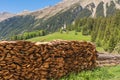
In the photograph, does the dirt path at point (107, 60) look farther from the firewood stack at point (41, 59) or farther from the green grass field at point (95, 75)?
the firewood stack at point (41, 59)

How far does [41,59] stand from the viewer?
20.8 meters

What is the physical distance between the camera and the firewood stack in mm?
19125

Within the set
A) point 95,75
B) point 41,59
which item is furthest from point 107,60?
point 41,59

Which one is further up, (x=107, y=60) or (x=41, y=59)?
(x=41, y=59)

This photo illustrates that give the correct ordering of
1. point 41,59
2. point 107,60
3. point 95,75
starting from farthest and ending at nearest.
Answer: point 107,60 → point 95,75 → point 41,59

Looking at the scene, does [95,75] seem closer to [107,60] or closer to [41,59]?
[41,59]

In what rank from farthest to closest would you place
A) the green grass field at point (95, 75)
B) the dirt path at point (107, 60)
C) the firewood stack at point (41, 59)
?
the dirt path at point (107, 60) → the green grass field at point (95, 75) → the firewood stack at point (41, 59)

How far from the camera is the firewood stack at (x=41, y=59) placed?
1912 cm

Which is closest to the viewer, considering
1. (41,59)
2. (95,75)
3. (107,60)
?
(41,59)

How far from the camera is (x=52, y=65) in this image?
2156cm

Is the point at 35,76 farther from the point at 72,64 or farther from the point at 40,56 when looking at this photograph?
the point at 72,64

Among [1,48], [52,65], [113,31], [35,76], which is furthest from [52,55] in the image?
[113,31]

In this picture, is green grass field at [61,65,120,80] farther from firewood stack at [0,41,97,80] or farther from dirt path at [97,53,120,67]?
dirt path at [97,53,120,67]

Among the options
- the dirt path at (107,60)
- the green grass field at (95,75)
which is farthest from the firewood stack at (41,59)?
the dirt path at (107,60)
